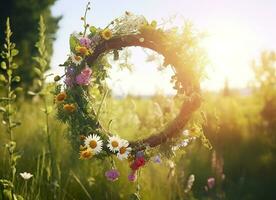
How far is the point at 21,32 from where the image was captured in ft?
48.9

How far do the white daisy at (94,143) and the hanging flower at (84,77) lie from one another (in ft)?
1.51

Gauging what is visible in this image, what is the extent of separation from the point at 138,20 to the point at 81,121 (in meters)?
0.98

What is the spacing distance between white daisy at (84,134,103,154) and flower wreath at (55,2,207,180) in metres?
0.04

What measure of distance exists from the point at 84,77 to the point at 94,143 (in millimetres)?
551

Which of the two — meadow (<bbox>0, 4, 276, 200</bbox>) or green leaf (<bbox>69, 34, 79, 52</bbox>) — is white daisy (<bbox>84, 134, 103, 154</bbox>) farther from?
green leaf (<bbox>69, 34, 79, 52</bbox>)

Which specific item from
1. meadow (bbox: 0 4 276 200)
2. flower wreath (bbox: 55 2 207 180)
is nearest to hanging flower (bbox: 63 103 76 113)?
flower wreath (bbox: 55 2 207 180)

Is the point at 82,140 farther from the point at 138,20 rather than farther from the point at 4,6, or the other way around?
the point at 4,6

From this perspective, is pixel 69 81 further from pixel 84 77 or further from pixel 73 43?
pixel 73 43

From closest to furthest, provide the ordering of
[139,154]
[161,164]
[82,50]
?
[139,154] → [82,50] → [161,164]

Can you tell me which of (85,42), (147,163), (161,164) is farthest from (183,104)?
(161,164)

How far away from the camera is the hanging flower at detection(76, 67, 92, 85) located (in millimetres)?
4230

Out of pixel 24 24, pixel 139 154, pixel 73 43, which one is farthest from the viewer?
pixel 24 24

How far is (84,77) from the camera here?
424 cm

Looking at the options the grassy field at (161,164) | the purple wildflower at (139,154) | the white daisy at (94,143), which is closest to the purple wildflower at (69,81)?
the grassy field at (161,164)
